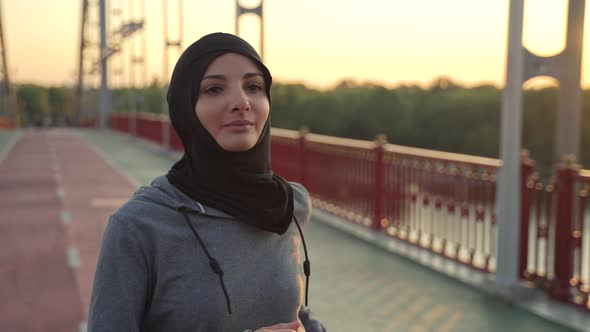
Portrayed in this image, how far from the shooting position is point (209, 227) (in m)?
1.62

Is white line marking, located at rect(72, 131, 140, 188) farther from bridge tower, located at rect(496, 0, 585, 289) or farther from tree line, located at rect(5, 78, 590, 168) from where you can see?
tree line, located at rect(5, 78, 590, 168)

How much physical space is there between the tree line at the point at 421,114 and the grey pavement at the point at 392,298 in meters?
50.1

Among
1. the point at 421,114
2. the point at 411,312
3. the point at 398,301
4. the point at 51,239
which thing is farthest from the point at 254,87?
the point at 421,114

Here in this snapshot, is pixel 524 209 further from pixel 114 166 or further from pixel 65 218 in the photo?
pixel 114 166

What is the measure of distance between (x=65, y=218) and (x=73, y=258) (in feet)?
9.90

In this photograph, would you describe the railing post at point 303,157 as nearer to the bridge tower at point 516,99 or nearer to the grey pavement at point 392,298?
the grey pavement at point 392,298

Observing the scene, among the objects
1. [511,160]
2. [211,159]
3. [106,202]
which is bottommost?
[106,202]

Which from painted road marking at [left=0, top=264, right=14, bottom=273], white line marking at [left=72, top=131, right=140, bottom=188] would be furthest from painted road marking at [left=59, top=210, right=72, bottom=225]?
white line marking at [left=72, top=131, right=140, bottom=188]

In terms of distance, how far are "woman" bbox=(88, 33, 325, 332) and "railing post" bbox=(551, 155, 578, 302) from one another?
422 centimetres

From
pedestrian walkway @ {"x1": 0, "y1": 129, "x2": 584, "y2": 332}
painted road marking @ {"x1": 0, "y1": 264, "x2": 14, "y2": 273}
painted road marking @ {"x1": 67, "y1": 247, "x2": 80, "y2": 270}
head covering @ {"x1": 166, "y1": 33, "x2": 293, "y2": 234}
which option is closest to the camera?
head covering @ {"x1": 166, "y1": 33, "x2": 293, "y2": 234}

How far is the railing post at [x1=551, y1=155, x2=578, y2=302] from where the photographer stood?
5.48 meters

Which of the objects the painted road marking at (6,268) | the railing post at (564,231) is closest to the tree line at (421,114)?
the painted road marking at (6,268)

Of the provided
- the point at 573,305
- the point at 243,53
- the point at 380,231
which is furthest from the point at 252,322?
the point at 380,231

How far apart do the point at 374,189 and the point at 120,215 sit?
7.45m
